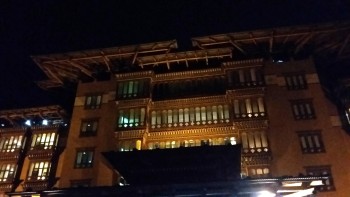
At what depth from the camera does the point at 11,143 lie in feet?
131

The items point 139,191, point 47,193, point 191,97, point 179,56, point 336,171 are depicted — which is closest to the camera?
point 139,191

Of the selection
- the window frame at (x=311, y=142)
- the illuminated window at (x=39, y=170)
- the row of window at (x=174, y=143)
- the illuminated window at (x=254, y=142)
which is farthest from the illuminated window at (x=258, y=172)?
the illuminated window at (x=39, y=170)

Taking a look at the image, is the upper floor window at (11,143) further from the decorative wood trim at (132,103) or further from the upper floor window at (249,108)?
the upper floor window at (249,108)

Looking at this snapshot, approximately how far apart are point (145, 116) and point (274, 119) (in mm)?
12584

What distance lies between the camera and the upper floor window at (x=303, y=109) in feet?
105

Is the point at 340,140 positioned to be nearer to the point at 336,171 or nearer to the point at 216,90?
the point at 336,171

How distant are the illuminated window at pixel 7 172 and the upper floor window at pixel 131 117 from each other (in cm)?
1434

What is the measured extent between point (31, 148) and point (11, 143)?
3.16 m

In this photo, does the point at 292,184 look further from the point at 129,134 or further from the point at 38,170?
the point at 38,170

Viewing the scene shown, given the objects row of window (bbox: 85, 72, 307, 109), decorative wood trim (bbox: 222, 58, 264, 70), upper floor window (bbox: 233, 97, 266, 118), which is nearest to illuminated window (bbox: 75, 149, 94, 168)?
row of window (bbox: 85, 72, 307, 109)

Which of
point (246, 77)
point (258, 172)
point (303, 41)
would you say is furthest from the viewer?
point (303, 41)

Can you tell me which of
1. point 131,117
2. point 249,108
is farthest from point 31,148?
point 249,108

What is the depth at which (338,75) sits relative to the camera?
125ft

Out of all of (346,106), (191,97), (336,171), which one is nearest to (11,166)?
(191,97)
